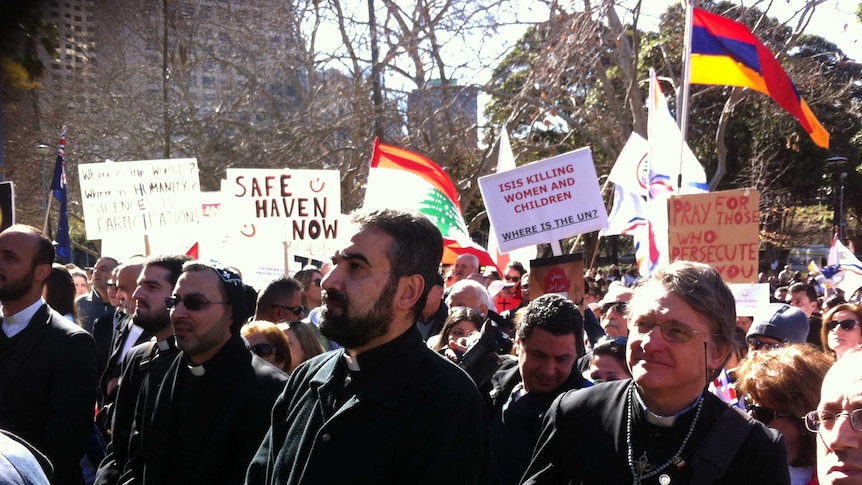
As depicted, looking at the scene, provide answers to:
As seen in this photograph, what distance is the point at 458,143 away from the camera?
19344 millimetres

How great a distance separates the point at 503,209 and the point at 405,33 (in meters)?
10.8

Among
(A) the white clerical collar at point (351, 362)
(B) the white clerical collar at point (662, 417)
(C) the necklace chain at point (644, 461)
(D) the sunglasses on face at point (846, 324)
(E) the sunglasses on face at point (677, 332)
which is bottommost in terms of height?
(D) the sunglasses on face at point (846, 324)

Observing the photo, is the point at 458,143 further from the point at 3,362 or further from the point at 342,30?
the point at 3,362

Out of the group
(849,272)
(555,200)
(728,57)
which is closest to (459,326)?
(555,200)

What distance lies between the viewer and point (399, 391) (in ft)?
7.91

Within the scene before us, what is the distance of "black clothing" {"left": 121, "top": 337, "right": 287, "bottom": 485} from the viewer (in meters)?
3.18

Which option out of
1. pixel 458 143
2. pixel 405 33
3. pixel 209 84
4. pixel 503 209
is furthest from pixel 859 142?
pixel 503 209

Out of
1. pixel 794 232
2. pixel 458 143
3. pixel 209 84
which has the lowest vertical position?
pixel 794 232

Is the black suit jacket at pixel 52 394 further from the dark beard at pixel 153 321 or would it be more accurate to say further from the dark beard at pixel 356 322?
the dark beard at pixel 356 322

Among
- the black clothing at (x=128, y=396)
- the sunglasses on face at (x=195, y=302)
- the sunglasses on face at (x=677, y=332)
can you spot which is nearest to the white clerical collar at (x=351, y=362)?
the sunglasses on face at (x=677, y=332)

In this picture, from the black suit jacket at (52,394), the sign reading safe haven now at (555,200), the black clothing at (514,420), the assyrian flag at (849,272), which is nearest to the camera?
the black clothing at (514,420)

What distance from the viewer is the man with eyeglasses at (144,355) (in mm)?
3748

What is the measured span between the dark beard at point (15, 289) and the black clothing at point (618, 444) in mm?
2820

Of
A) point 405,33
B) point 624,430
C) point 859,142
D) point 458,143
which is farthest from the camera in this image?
point 859,142
